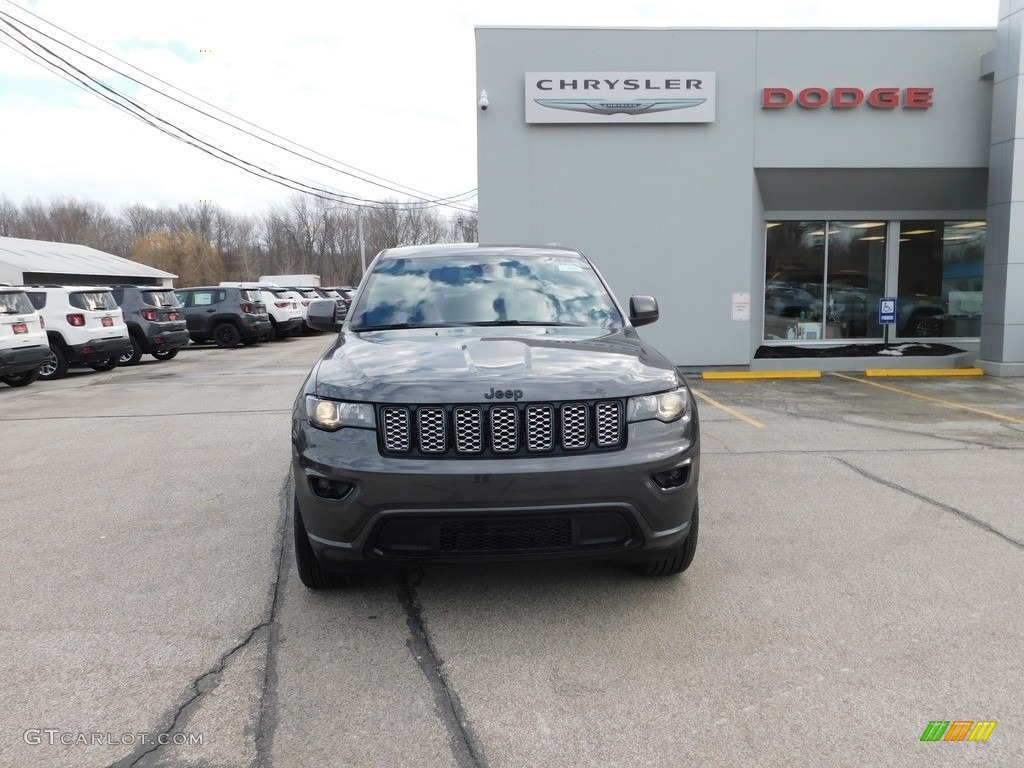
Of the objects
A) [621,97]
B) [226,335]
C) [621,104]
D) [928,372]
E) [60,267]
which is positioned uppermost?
[621,97]

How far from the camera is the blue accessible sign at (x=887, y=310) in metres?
13.6

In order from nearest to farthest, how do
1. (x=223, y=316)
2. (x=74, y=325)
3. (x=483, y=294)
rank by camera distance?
(x=483, y=294), (x=74, y=325), (x=223, y=316)

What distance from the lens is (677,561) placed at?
3.84 m

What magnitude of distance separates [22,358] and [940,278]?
16.2 meters

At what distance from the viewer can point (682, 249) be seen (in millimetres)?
12719

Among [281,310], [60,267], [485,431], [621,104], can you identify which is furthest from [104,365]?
[60,267]

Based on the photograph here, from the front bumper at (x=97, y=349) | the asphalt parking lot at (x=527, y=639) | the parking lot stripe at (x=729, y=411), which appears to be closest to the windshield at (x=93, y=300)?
the front bumper at (x=97, y=349)

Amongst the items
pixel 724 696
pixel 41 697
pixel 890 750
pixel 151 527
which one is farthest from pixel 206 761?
pixel 151 527

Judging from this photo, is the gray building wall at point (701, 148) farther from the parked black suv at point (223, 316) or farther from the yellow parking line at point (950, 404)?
the parked black suv at point (223, 316)

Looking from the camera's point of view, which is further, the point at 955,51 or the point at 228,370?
the point at 228,370

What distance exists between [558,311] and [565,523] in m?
1.74

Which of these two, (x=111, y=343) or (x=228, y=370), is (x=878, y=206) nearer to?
(x=228, y=370)

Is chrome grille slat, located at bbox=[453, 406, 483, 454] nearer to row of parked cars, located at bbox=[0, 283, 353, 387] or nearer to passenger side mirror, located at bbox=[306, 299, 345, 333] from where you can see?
passenger side mirror, located at bbox=[306, 299, 345, 333]

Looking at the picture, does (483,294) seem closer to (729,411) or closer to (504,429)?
(504,429)
